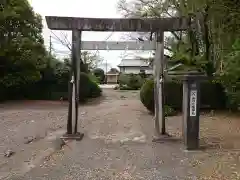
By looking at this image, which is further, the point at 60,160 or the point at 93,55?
the point at 93,55

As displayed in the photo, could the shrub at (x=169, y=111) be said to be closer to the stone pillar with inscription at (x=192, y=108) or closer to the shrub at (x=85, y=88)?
the stone pillar with inscription at (x=192, y=108)

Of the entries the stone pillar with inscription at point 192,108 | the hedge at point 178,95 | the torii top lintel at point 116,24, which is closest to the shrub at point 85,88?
the hedge at point 178,95

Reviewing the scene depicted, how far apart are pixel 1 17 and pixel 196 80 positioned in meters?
12.3

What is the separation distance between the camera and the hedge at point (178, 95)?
12863 millimetres

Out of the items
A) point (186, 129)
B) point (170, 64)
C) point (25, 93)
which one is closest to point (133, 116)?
point (170, 64)

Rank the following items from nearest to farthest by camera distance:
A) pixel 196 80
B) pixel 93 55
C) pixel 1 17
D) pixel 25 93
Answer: pixel 196 80 < pixel 1 17 < pixel 25 93 < pixel 93 55

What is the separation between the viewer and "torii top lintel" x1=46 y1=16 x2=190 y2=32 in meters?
8.80

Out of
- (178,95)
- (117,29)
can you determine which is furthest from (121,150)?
(178,95)

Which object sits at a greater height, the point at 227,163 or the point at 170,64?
the point at 170,64

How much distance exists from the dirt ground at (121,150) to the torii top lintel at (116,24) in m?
2.77

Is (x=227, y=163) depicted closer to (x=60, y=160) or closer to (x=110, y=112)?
(x=60, y=160)

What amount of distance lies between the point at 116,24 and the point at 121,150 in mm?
3112

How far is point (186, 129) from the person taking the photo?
25.7ft

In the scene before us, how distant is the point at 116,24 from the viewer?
8.88m
